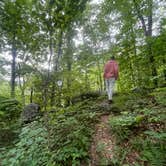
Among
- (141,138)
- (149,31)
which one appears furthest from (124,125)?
(149,31)

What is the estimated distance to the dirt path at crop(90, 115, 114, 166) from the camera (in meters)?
3.62

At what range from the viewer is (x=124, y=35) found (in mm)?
10695

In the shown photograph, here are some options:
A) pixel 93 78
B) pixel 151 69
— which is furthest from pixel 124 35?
pixel 93 78

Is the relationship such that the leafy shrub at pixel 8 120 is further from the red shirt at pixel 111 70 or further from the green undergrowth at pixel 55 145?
the red shirt at pixel 111 70

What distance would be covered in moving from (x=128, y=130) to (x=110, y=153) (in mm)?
736

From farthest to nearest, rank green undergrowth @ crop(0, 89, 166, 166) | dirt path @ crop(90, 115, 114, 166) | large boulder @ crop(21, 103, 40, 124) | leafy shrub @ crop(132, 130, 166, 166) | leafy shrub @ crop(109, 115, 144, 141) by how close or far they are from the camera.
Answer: large boulder @ crop(21, 103, 40, 124)
leafy shrub @ crop(109, 115, 144, 141)
dirt path @ crop(90, 115, 114, 166)
green undergrowth @ crop(0, 89, 166, 166)
leafy shrub @ crop(132, 130, 166, 166)

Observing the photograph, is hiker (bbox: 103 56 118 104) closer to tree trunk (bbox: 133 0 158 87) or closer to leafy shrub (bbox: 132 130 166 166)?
tree trunk (bbox: 133 0 158 87)

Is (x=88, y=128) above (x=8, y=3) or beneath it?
beneath

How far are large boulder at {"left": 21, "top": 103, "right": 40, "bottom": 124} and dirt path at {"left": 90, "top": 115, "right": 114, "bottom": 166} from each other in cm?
248

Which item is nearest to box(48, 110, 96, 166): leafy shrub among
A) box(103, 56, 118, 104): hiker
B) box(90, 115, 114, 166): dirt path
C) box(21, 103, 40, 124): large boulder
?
box(90, 115, 114, 166): dirt path

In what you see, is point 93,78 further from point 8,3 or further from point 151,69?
point 8,3

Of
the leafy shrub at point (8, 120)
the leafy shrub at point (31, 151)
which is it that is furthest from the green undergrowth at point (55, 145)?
the leafy shrub at point (8, 120)

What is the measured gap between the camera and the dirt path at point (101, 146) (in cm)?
362

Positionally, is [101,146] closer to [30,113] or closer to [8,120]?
[30,113]
